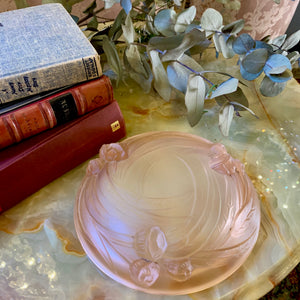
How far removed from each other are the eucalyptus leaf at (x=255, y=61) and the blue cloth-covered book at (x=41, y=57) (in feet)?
0.76

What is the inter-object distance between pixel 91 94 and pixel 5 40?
158 mm

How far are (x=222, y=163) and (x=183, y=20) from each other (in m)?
0.27

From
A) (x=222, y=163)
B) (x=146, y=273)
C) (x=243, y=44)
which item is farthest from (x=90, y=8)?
(x=146, y=273)

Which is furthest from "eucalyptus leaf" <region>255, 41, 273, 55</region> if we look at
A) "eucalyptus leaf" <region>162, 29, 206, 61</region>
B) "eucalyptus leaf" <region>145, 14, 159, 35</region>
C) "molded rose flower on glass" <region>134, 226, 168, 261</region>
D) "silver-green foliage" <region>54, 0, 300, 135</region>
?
"molded rose flower on glass" <region>134, 226, 168, 261</region>

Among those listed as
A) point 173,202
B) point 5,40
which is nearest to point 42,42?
point 5,40

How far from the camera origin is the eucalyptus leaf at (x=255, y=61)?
0.47m

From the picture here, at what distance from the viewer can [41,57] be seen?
458 millimetres

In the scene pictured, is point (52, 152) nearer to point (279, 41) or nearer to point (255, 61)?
point (255, 61)

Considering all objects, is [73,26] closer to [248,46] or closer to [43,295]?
[248,46]

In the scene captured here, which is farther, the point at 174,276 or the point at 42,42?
the point at 42,42

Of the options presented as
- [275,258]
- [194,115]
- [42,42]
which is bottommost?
[275,258]

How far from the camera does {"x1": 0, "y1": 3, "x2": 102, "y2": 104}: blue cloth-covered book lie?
443 mm

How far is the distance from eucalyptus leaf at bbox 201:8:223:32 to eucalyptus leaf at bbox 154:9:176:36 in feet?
0.21

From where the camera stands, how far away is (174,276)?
1.21 ft
